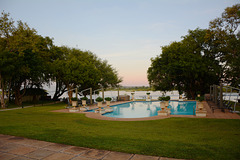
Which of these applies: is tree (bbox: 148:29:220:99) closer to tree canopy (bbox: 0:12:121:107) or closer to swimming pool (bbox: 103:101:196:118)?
swimming pool (bbox: 103:101:196:118)

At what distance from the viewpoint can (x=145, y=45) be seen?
33406mm

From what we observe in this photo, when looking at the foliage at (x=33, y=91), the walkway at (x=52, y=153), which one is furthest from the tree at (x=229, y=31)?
the foliage at (x=33, y=91)

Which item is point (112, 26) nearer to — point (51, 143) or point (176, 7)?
point (176, 7)

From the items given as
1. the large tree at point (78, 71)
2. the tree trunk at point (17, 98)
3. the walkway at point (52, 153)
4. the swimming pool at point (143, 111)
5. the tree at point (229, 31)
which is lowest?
the swimming pool at point (143, 111)

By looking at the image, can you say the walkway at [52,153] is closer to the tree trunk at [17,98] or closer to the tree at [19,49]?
the tree at [19,49]

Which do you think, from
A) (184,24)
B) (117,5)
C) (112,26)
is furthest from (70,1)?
(184,24)

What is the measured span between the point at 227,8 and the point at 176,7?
6327 mm

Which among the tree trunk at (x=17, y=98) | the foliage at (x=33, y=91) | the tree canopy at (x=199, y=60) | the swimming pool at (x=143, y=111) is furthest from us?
the foliage at (x=33, y=91)

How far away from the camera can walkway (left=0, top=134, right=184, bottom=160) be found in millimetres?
4273

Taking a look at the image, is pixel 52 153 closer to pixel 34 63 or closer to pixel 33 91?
pixel 34 63

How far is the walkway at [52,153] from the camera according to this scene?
4.27 m

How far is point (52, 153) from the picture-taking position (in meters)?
4.63

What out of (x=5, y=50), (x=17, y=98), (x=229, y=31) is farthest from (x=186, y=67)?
(x=17, y=98)

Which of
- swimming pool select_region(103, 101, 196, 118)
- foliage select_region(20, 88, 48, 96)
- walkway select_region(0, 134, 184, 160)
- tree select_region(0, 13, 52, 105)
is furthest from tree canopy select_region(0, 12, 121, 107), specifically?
walkway select_region(0, 134, 184, 160)
